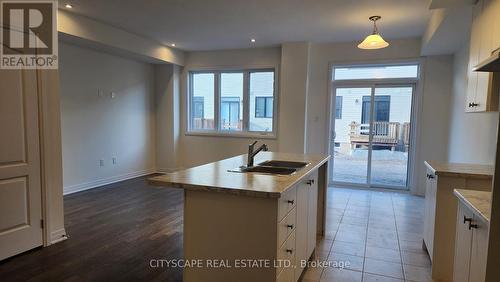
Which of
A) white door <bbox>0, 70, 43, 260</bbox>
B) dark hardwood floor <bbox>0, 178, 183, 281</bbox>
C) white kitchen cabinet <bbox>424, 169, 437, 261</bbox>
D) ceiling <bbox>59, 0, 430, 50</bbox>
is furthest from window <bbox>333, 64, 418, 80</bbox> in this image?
white door <bbox>0, 70, 43, 260</bbox>

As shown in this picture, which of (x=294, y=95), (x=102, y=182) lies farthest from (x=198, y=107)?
(x=102, y=182)

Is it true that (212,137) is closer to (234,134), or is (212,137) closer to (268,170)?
(234,134)

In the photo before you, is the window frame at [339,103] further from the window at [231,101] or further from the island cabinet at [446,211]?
the island cabinet at [446,211]

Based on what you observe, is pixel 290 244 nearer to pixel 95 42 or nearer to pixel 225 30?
pixel 225 30

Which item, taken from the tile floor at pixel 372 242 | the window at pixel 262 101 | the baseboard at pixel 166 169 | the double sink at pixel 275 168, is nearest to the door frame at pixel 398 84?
the tile floor at pixel 372 242

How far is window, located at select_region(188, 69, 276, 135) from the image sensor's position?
635 centimetres

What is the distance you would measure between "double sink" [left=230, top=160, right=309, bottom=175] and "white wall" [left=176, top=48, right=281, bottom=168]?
10.7 ft

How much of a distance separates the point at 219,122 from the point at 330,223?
3668 mm

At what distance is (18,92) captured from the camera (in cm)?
272

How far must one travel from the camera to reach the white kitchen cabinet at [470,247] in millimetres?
1329

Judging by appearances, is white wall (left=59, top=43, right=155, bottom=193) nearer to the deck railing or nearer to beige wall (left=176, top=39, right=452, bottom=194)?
beige wall (left=176, top=39, right=452, bottom=194)

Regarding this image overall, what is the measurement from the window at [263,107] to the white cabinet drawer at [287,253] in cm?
443

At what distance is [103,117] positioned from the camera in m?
5.58

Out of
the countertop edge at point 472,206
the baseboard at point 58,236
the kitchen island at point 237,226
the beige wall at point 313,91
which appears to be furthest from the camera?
the beige wall at point 313,91
